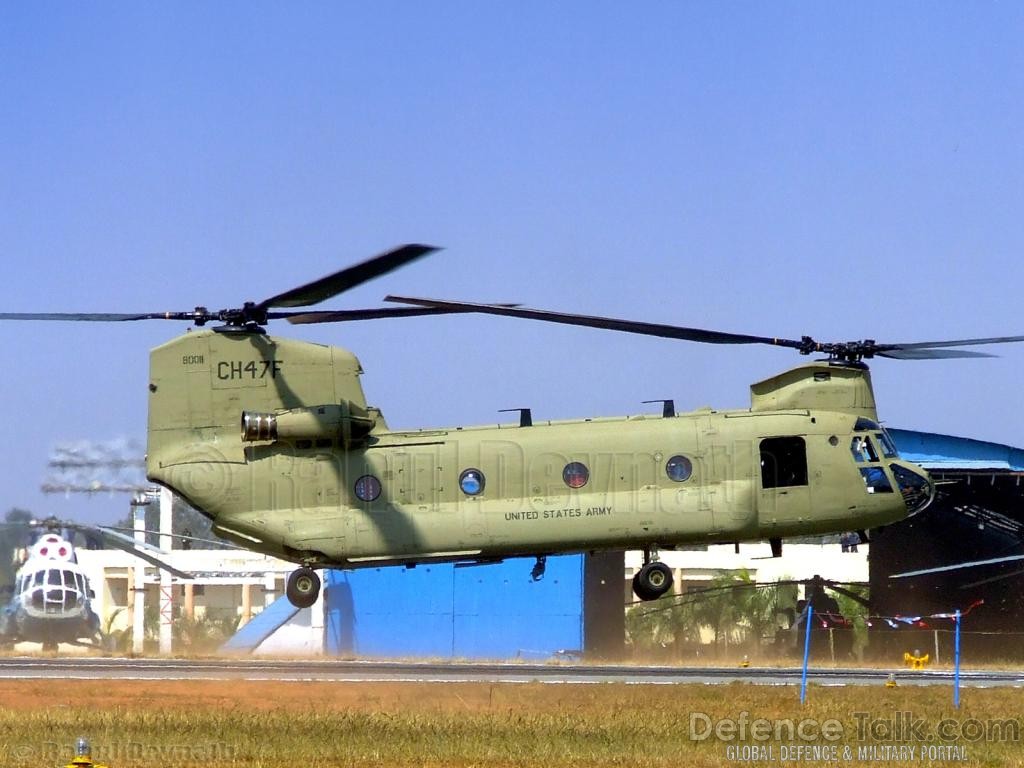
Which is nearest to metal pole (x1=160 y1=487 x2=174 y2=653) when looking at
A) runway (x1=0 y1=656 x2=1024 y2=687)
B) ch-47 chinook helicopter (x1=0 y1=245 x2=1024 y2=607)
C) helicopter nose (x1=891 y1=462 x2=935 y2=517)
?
→ runway (x1=0 y1=656 x2=1024 y2=687)

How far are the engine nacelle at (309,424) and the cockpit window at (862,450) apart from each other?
8672 millimetres

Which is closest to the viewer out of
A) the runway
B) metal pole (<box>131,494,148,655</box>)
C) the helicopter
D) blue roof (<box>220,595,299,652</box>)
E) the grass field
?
the grass field

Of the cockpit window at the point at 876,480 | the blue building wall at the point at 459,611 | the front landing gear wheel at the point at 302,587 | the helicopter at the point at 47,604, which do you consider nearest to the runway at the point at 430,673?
the front landing gear wheel at the point at 302,587

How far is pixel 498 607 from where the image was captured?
156 feet

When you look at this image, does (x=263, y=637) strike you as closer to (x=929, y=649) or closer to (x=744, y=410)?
(x=929, y=649)

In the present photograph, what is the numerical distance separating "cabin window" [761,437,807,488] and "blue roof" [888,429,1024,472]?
20001 mm

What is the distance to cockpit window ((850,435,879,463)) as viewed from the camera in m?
25.6

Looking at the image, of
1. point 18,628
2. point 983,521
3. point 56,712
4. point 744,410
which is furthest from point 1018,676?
point 18,628

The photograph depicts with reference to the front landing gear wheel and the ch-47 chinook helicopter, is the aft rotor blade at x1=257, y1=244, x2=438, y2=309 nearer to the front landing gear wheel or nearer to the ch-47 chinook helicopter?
the ch-47 chinook helicopter

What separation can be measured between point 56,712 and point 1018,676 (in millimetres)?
23020

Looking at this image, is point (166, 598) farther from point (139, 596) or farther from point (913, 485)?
point (913, 485)

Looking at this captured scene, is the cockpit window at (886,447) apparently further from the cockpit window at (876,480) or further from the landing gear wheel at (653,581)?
the landing gear wheel at (653,581)

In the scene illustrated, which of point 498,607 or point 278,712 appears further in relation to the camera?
point 498,607

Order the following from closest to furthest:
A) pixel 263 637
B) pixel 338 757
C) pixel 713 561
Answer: pixel 338 757 < pixel 263 637 < pixel 713 561
